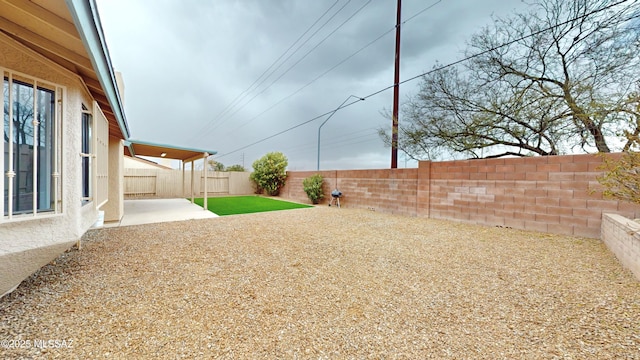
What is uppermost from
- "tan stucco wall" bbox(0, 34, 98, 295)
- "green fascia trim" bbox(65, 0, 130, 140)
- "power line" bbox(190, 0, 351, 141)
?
"power line" bbox(190, 0, 351, 141)

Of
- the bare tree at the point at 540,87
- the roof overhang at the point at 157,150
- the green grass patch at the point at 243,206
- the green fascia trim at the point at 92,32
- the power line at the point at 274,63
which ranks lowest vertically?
the green grass patch at the point at 243,206

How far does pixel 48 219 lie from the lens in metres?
2.52

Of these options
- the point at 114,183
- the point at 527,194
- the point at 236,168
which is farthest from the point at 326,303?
the point at 236,168

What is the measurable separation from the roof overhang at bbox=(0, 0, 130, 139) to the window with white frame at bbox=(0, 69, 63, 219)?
0.33m

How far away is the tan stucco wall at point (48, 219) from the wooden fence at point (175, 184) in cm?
1219

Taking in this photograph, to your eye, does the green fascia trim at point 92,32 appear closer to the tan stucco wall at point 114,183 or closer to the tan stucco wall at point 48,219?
the tan stucco wall at point 48,219

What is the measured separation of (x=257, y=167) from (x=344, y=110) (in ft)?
24.4

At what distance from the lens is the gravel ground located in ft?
6.31

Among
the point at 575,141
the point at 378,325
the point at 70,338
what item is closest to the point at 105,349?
the point at 70,338

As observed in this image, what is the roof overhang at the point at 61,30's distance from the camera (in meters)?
1.81

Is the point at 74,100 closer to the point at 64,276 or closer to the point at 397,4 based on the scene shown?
the point at 64,276

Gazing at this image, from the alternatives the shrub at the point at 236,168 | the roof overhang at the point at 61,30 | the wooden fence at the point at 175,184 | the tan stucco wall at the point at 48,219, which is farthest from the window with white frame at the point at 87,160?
the shrub at the point at 236,168

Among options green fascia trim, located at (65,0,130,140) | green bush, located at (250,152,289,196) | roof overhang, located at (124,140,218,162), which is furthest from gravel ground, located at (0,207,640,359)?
green bush, located at (250,152,289,196)

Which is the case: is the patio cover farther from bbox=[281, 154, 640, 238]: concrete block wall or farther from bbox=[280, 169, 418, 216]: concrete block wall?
bbox=[281, 154, 640, 238]: concrete block wall
